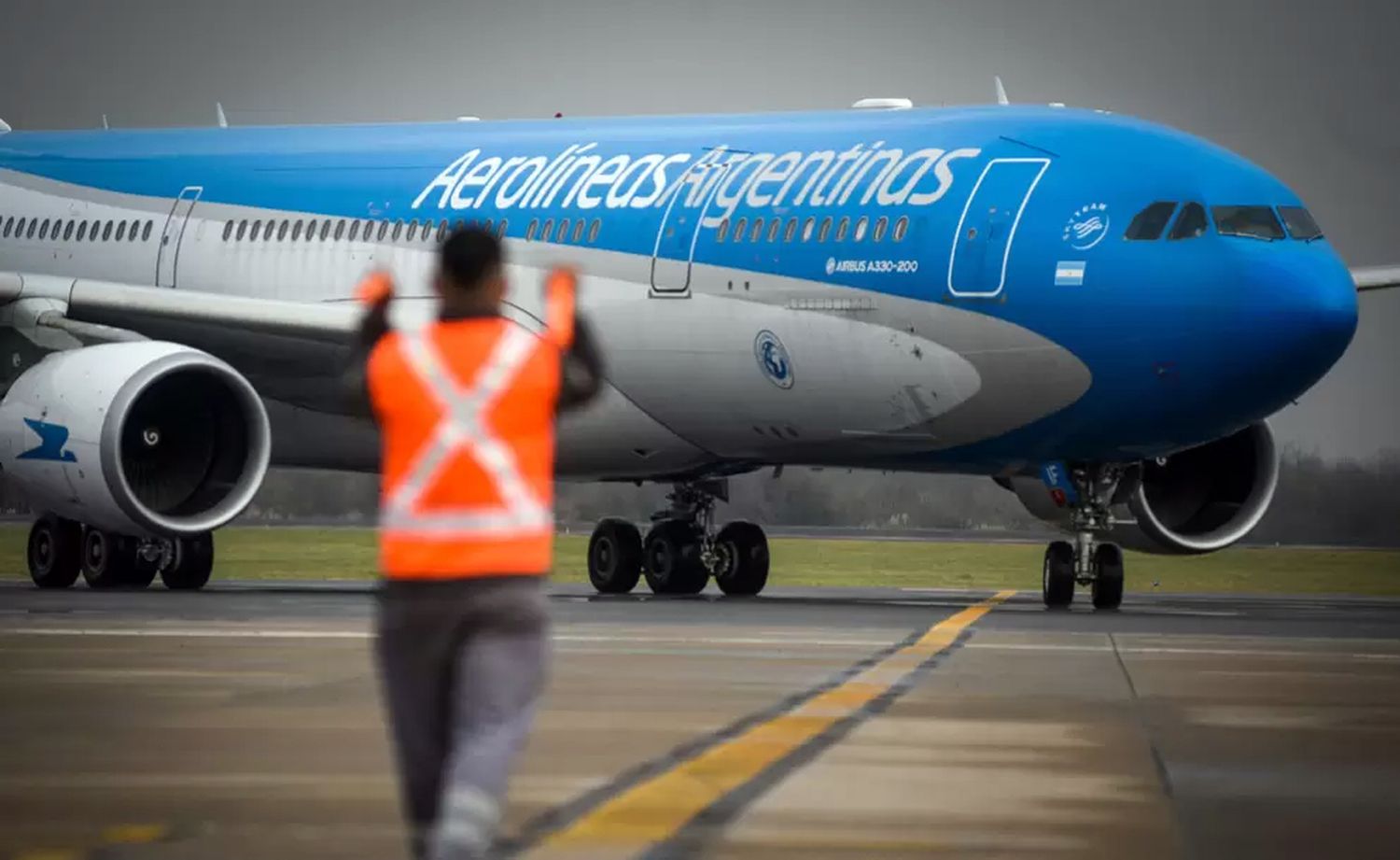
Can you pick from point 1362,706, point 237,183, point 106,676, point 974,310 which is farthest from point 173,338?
point 1362,706

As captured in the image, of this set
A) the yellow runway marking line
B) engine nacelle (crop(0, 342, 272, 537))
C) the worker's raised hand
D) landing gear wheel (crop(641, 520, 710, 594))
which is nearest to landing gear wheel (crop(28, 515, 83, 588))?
engine nacelle (crop(0, 342, 272, 537))

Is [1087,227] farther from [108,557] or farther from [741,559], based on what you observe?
[108,557]

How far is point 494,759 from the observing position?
6.32m

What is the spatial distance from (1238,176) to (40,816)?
14.2m

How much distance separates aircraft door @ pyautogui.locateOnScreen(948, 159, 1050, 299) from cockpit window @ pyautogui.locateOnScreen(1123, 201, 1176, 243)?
0.85m

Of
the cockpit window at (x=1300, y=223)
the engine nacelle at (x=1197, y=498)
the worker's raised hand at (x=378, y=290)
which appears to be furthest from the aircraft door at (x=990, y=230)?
the worker's raised hand at (x=378, y=290)

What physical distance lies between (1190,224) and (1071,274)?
3.02ft

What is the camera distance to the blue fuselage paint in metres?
20.0

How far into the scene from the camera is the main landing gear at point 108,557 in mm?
24328

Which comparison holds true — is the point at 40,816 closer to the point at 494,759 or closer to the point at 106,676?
the point at 494,759

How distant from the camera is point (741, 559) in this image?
25.4m

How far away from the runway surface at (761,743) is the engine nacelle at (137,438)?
2631mm

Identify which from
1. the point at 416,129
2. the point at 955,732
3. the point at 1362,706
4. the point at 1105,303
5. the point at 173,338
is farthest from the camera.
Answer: the point at 416,129

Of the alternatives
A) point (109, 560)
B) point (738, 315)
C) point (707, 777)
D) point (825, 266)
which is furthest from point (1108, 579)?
point (707, 777)
